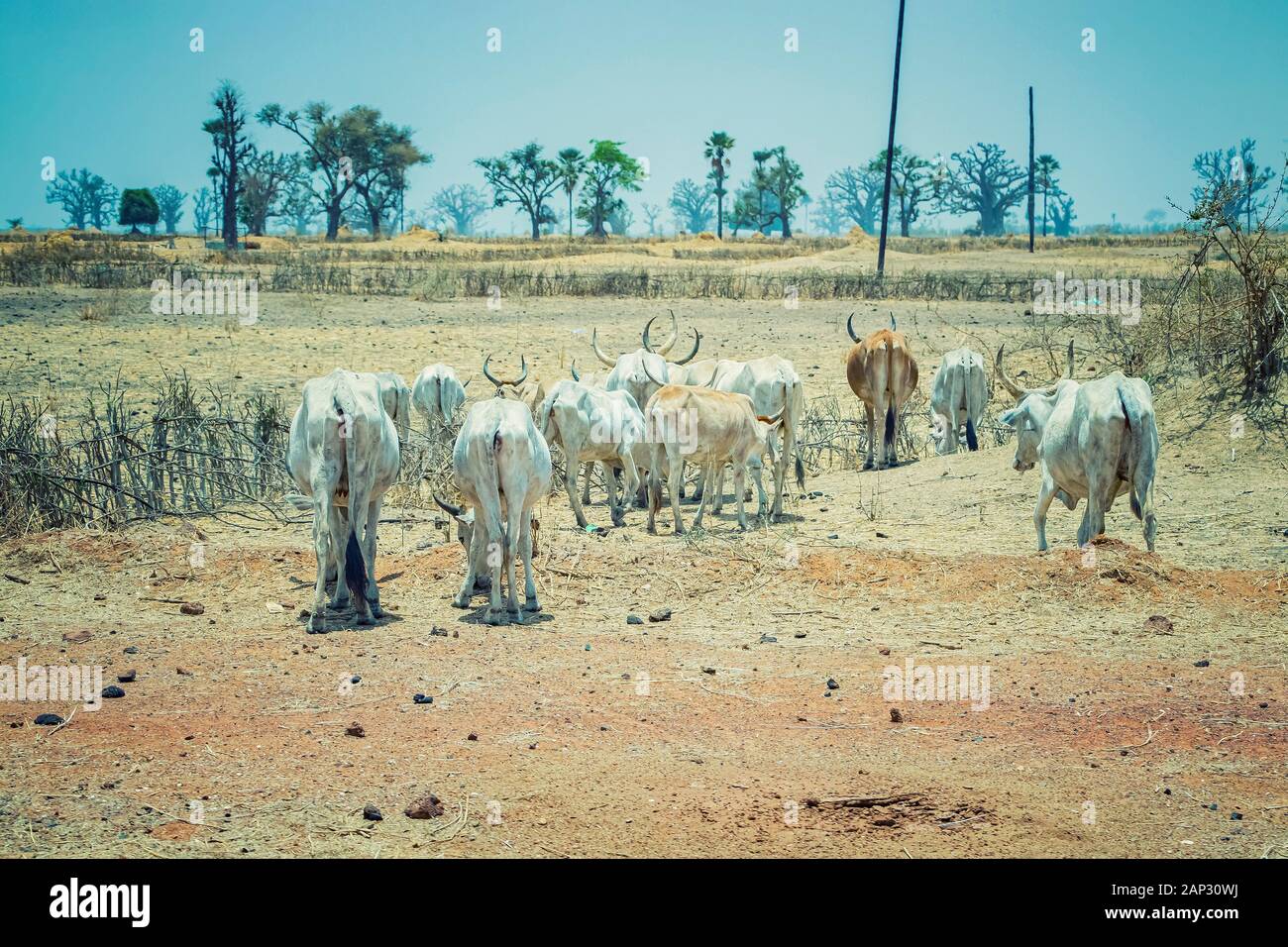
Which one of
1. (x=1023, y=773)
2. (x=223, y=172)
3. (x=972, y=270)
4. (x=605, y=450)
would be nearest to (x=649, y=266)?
(x=972, y=270)

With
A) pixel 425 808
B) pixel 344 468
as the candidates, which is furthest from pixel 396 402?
pixel 425 808

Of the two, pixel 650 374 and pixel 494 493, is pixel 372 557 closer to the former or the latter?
pixel 494 493

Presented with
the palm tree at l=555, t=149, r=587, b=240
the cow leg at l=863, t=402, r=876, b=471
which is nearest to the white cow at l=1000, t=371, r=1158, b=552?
the cow leg at l=863, t=402, r=876, b=471

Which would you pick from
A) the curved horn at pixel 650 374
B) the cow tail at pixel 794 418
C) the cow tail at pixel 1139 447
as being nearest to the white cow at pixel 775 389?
the cow tail at pixel 794 418

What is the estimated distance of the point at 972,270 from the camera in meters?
45.1

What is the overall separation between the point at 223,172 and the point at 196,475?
4877 cm

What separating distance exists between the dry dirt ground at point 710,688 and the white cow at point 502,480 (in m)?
0.37

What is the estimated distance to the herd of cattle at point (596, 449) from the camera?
869cm

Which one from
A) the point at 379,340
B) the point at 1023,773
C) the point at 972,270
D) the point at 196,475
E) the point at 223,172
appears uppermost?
the point at 223,172

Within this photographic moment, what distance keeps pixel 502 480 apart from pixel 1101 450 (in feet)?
14.8

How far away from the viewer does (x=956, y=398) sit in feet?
55.2

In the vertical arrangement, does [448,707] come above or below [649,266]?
below

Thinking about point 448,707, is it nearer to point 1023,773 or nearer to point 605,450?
point 1023,773

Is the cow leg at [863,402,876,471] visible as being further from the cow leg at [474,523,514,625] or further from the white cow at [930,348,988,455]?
the cow leg at [474,523,514,625]
